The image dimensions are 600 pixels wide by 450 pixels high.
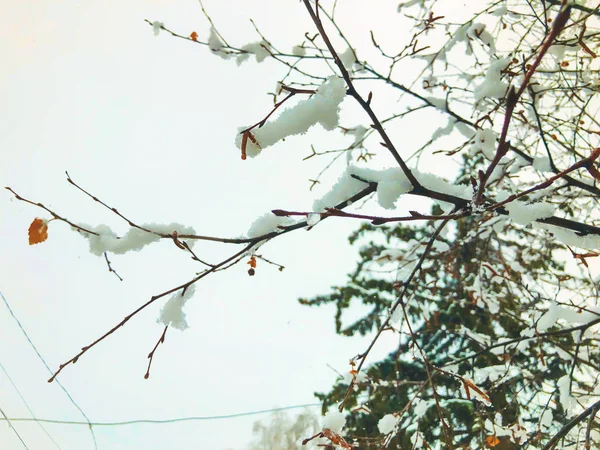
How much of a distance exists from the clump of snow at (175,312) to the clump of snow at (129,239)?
0.18 m

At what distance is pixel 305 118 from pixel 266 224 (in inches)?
12.7

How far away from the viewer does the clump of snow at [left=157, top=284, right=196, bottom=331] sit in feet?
3.68

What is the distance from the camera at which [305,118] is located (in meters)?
0.94

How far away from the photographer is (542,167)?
2.20m

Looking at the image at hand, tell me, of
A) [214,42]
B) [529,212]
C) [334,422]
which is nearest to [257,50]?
[214,42]

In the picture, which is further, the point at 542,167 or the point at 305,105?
the point at 542,167

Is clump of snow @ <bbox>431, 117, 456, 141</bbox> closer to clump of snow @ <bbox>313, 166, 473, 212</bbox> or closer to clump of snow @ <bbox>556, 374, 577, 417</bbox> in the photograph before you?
clump of snow @ <bbox>313, 166, 473, 212</bbox>

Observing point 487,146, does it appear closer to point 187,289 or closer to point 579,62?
point 579,62

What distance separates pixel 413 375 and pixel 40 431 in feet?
16.7

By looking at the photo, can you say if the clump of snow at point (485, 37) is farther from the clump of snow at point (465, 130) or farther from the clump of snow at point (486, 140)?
the clump of snow at point (486, 140)

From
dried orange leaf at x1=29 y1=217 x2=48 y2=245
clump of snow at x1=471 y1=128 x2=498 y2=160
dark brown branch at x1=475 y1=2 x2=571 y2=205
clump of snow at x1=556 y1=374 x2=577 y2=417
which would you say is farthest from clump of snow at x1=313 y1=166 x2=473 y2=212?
clump of snow at x1=556 y1=374 x2=577 y2=417

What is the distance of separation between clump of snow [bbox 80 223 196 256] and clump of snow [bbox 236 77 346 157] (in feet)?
1.16

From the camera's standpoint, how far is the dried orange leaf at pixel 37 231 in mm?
1033

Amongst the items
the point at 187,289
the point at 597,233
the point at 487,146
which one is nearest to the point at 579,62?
the point at 487,146
